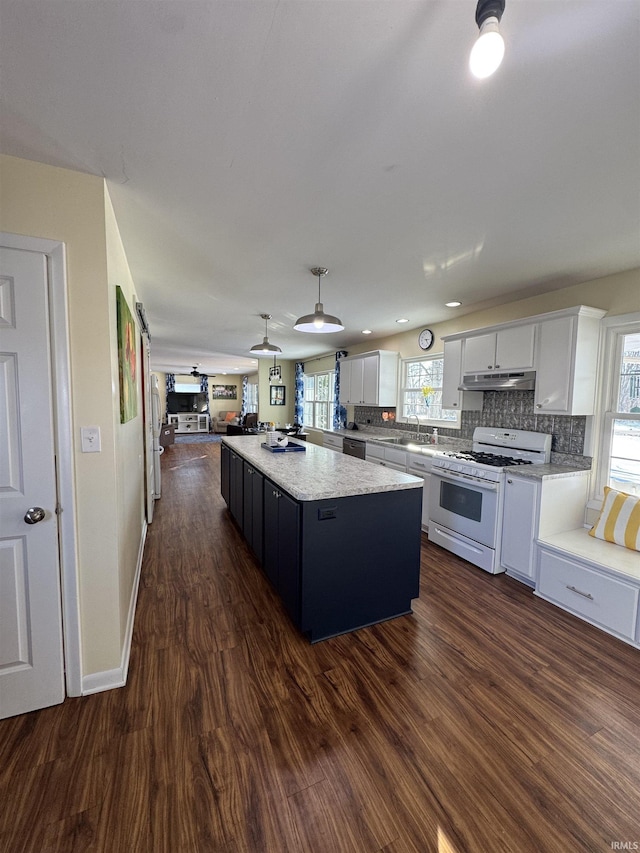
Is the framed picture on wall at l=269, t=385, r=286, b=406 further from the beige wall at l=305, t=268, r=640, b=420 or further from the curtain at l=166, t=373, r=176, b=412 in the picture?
the curtain at l=166, t=373, r=176, b=412

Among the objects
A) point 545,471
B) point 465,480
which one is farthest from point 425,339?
point 545,471

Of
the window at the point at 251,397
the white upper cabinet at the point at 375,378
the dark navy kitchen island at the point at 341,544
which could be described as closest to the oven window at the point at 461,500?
the dark navy kitchen island at the point at 341,544

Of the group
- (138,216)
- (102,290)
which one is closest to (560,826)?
(102,290)

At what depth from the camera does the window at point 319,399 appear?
7.32 metres

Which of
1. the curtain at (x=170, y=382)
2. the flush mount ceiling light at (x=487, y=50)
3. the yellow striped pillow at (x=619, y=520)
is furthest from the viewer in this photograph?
the curtain at (x=170, y=382)

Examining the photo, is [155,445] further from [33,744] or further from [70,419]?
[33,744]

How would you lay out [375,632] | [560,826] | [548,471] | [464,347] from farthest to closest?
[464,347], [548,471], [375,632], [560,826]

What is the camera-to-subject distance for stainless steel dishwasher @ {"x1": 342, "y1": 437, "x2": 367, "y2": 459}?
196 inches

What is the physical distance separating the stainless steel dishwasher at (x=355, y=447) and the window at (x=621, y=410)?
2697mm

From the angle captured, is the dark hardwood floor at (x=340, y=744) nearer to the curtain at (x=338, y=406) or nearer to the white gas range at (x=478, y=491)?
the white gas range at (x=478, y=491)

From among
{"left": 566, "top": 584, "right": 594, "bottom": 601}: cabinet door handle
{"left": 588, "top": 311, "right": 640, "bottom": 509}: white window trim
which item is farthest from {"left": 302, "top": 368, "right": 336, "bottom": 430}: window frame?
{"left": 566, "top": 584, "right": 594, "bottom": 601}: cabinet door handle

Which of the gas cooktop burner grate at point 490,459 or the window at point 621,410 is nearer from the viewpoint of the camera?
the window at point 621,410

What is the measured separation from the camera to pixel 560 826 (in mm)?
1180

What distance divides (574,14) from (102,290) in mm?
1868
